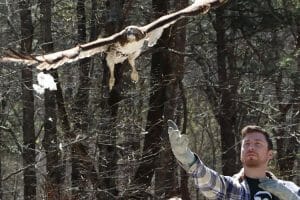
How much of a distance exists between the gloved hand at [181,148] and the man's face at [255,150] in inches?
11.9

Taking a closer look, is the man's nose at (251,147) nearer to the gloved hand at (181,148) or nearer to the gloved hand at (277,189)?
the gloved hand at (277,189)

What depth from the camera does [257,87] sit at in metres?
12.2

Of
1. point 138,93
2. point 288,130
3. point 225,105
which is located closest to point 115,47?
point 138,93

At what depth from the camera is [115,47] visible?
4.13m

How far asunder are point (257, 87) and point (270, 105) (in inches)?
15.2

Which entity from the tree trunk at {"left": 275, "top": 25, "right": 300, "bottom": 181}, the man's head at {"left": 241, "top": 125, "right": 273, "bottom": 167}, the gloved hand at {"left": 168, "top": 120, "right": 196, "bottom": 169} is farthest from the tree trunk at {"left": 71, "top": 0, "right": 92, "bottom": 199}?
the gloved hand at {"left": 168, "top": 120, "right": 196, "bottom": 169}

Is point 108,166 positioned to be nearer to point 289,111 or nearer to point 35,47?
point 35,47

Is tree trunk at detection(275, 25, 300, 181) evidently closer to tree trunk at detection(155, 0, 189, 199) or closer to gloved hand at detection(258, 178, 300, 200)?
tree trunk at detection(155, 0, 189, 199)

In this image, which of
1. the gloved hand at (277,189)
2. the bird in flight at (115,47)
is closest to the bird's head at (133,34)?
the bird in flight at (115,47)

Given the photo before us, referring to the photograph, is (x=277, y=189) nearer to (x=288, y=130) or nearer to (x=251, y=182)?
(x=251, y=182)

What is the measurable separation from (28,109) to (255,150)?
29.8 ft

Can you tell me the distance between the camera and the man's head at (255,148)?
3311 mm

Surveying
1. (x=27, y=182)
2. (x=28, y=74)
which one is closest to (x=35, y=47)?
(x=28, y=74)

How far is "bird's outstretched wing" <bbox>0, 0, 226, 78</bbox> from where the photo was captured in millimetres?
3852
